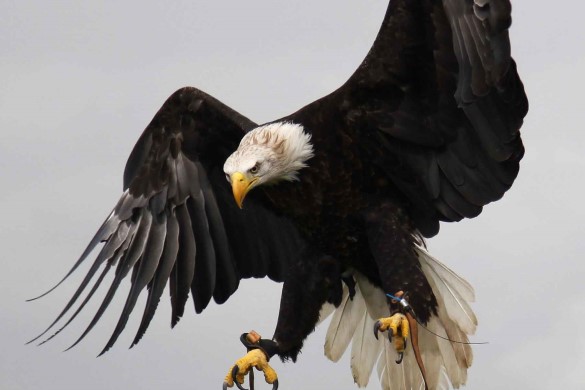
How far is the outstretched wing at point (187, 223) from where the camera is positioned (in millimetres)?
9328

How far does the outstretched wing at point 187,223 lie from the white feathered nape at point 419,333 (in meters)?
0.47

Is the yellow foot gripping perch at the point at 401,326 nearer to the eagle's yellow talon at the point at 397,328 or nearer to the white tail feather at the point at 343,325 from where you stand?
Answer: the eagle's yellow talon at the point at 397,328

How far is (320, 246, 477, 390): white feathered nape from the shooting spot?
9.02 meters

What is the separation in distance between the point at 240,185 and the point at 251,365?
35.9 inches

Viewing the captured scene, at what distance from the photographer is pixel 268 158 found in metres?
8.71

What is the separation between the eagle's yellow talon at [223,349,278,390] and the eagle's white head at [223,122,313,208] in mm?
810

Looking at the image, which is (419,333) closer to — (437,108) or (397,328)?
(397,328)

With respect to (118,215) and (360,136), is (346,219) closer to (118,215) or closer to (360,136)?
(360,136)

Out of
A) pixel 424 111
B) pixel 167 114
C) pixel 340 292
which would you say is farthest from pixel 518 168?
pixel 167 114

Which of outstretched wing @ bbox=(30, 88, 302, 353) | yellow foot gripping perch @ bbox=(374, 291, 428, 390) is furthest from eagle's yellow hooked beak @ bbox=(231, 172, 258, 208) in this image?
yellow foot gripping perch @ bbox=(374, 291, 428, 390)

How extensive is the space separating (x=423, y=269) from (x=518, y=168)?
0.76 m

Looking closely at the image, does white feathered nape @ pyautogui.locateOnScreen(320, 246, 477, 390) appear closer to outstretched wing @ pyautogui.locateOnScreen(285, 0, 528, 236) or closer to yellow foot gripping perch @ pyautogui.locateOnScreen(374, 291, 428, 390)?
outstretched wing @ pyautogui.locateOnScreen(285, 0, 528, 236)

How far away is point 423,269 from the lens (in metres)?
8.99

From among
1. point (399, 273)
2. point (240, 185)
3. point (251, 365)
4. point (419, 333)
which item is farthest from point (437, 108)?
point (251, 365)
